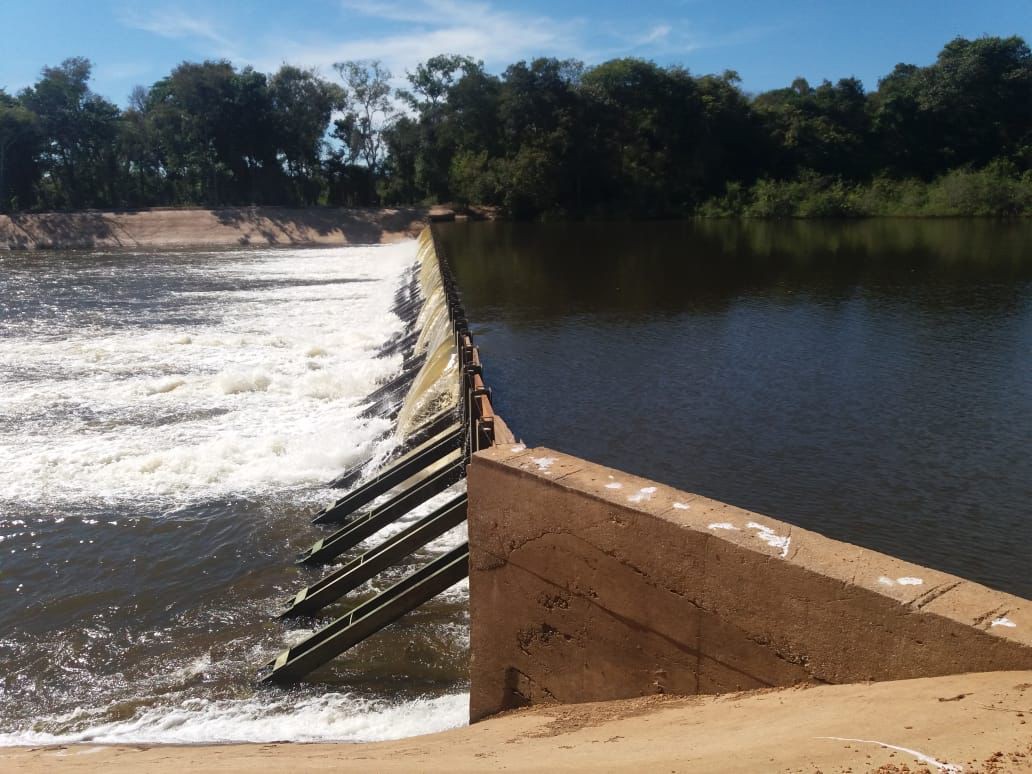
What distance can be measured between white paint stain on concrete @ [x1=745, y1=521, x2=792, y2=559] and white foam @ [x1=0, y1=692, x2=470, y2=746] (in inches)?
130

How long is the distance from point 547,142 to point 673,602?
64626mm

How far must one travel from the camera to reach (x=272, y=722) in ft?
23.5

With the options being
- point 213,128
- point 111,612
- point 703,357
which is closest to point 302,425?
point 111,612

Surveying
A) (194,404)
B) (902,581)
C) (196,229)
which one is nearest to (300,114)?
(196,229)

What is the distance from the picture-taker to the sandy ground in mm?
3412

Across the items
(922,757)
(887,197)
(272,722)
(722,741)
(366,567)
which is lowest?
(272,722)

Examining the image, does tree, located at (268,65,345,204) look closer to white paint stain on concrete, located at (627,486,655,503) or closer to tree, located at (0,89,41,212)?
tree, located at (0,89,41,212)

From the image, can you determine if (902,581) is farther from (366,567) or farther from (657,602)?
(366,567)

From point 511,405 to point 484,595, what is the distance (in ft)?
30.8

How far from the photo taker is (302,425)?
14.8 metres

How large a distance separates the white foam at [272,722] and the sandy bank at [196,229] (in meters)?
52.4

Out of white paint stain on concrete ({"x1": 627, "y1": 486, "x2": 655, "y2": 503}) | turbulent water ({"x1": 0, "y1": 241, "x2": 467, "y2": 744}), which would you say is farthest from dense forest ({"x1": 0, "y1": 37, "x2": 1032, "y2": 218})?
white paint stain on concrete ({"x1": 627, "y1": 486, "x2": 655, "y2": 503})

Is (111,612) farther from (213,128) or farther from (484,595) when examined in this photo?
(213,128)

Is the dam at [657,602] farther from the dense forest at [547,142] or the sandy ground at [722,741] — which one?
the dense forest at [547,142]
